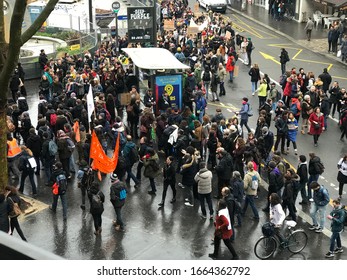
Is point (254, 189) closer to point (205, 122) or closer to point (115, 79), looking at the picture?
point (205, 122)

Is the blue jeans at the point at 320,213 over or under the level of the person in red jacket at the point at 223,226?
under

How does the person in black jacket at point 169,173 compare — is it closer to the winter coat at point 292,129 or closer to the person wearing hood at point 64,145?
the person wearing hood at point 64,145

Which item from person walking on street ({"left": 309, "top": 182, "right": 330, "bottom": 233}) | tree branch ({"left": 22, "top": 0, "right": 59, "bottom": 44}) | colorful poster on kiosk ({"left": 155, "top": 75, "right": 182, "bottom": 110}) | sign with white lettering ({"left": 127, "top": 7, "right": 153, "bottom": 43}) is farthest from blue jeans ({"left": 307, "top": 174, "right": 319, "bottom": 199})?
sign with white lettering ({"left": 127, "top": 7, "right": 153, "bottom": 43})

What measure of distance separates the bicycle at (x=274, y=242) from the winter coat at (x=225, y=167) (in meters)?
2.48

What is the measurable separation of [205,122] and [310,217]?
4360mm

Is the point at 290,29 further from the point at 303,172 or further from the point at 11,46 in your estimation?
the point at 11,46

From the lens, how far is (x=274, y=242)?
11102 millimetres

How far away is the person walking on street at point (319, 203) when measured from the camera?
37.9 ft

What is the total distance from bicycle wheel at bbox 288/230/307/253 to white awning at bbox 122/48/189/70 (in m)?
8.86

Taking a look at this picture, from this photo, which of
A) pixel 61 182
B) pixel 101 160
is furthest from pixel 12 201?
pixel 101 160

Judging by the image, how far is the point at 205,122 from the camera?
15.9m

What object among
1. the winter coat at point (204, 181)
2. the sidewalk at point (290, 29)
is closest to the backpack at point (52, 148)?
the winter coat at point (204, 181)

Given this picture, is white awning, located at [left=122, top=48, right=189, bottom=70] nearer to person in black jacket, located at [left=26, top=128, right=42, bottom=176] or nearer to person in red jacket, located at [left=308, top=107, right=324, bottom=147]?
person in red jacket, located at [left=308, top=107, right=324, bottom=147]
